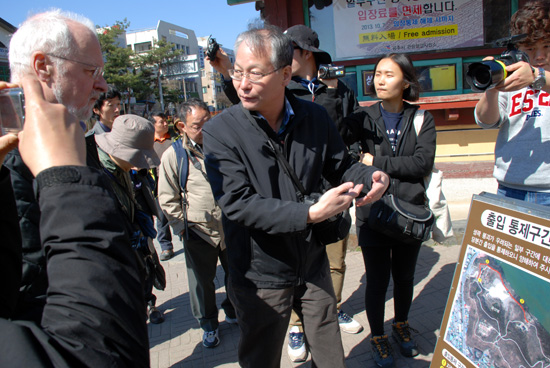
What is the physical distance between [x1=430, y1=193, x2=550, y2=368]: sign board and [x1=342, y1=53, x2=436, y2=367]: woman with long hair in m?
0.75

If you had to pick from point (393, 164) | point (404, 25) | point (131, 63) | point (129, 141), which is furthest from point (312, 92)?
point (131, 63)

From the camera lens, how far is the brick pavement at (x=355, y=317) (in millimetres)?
2937

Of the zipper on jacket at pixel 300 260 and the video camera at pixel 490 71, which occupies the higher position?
the video camera at pixel 490 71

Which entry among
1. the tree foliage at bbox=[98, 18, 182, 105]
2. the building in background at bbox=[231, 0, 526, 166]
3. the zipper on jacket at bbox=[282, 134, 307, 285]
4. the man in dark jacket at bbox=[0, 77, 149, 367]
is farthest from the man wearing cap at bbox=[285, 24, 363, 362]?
the tree foliage at bbox=[98, 18, 182, 105]

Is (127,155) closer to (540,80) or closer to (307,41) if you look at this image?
(307,41)

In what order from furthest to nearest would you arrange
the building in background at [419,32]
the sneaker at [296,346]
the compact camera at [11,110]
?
the building in background at [419,32]
the sneaker at [296,346]
the compact camera at [11,110]

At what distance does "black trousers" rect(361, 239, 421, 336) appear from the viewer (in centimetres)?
268

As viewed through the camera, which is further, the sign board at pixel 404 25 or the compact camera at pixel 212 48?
the sign board at pixel 404 25

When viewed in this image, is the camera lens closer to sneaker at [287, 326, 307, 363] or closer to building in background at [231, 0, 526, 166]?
sneaker at [287, 326, 307, 363]

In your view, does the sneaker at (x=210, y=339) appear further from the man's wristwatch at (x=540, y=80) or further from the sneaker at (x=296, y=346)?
the man's wristwatch at (x=540, y=80)

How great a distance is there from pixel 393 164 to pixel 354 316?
1.57 meters

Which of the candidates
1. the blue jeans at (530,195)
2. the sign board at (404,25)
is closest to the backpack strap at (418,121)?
the blue jeans at (530,195)

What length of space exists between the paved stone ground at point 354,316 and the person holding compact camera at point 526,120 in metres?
1.44

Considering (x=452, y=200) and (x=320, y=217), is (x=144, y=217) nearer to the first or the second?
(x=320, y=217)
